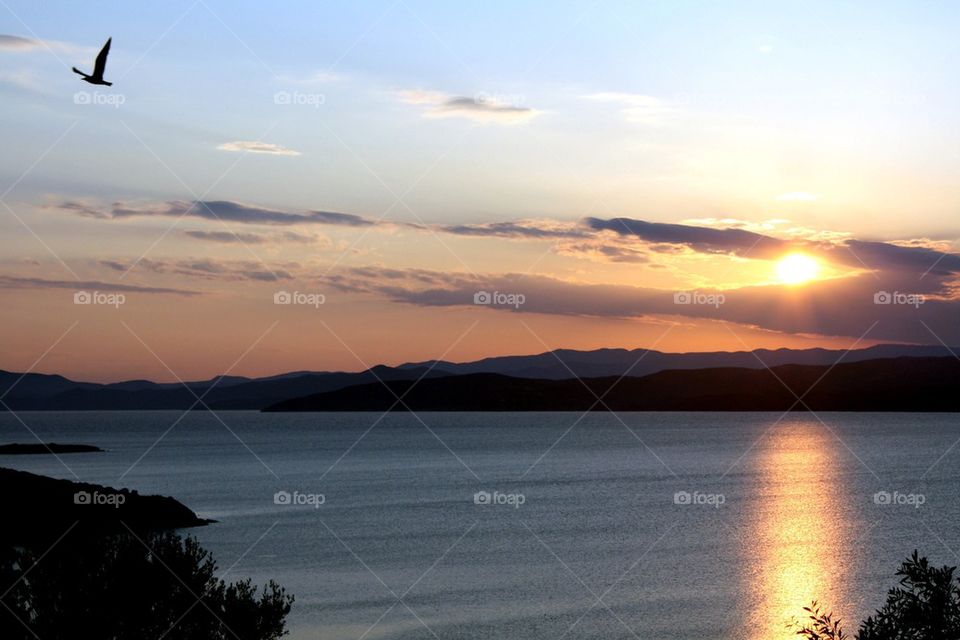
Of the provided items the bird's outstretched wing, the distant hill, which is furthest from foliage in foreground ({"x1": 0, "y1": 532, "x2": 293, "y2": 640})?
the distant hill

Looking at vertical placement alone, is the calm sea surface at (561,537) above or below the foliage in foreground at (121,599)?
above

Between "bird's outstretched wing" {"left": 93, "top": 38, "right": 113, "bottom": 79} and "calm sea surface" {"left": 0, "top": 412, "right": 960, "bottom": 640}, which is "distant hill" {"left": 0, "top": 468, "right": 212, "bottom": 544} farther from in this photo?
"bird's outstretched wing" {"left": 93, "top": 38, "right": 113, "bottom": 79}

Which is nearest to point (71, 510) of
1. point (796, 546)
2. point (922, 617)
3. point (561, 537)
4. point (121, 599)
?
point (561, 537)

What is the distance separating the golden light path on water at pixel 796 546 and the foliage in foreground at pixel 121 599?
15.5m

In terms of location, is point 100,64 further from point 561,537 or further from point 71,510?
point 561,537

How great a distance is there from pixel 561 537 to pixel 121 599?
5622 cm

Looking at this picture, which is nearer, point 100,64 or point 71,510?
point 100,64

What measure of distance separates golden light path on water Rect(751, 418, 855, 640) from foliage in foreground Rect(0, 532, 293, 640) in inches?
610

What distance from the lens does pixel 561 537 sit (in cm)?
8294

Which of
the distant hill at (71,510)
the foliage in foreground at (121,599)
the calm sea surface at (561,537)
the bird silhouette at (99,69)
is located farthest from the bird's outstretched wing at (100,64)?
the distant hill at (71,510)

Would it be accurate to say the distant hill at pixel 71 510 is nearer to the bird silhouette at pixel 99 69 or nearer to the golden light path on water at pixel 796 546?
the golden light path on water at pixel 796 546

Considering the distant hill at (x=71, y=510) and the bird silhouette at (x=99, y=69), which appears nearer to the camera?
the bird silhouette at (x=99, y=69)

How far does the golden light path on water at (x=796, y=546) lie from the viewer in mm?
57625

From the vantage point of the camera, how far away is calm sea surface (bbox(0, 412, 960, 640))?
55.1 meters
